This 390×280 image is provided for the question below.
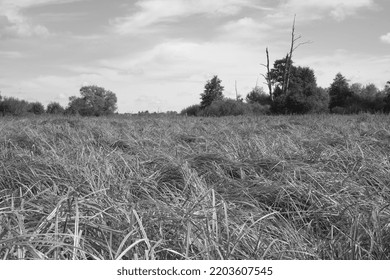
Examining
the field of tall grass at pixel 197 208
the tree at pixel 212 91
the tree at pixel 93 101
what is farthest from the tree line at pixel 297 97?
the field of tall grass at pixel 197 208

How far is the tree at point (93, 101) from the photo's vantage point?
804 inches

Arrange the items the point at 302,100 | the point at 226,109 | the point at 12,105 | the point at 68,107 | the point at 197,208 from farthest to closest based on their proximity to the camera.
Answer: the point at 226,109
the point at 302,100
the point at 68,107
the point at 12,105
the point at 197,208

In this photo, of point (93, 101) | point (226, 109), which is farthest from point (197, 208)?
point (93, 101)

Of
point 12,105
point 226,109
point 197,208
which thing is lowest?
point 197,208

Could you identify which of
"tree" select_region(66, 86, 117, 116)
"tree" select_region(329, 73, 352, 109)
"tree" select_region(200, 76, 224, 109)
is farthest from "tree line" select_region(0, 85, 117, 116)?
"tree" select_region(329, 73, 352, 109)

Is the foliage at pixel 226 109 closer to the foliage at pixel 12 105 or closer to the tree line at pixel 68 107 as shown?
the tree line at pixel 68 107

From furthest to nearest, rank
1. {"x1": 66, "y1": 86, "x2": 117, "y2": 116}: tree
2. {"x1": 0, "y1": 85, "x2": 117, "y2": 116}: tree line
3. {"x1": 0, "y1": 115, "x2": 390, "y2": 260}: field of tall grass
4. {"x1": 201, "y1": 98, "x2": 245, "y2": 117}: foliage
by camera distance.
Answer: {"x1": 201, "y1": 98, "x2": 245, "y2": 117}: foliage → {"x1": 66, "y1": 86, "x2": 117, "y2": 116}: tree → {"x1": 0, "y1": 85, "x2": 117, "y2": 116}: tree line → {"x1": 0, "y1": 115, "x2": 390, "y2": 260}: field of tall grass

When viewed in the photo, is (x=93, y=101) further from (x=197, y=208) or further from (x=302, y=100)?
(x=197, y=208)

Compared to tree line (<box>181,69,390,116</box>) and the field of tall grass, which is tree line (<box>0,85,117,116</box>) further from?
the field of tall grass

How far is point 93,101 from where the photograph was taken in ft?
89.3

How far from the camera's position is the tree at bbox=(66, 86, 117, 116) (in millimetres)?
20422

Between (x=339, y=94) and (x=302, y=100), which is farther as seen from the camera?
(x=339, y=94)

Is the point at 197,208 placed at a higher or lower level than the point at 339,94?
lower
